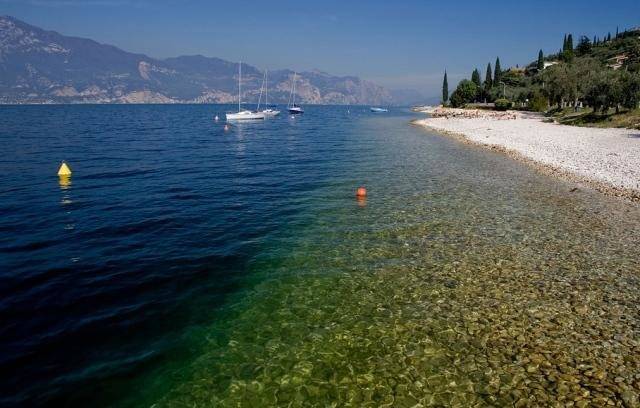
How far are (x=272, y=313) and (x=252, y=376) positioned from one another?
8.94 ft

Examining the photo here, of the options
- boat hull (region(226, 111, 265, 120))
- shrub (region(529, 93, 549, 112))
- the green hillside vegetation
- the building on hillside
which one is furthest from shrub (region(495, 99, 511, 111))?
boat hull (region(226, 111, 265, 120))

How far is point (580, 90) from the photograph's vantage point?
86812 millimetres

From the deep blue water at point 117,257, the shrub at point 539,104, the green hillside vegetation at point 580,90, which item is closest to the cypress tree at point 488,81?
the green hillside vegetation at point 580,90

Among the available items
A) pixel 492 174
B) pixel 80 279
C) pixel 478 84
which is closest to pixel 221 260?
pixel 80 279

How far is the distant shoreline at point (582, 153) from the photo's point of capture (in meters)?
27.8

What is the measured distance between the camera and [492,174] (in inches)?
1260

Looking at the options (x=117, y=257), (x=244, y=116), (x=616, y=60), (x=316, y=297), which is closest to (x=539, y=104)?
(x=616, y=60)

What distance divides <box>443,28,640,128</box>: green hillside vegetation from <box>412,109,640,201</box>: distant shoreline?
10394mm

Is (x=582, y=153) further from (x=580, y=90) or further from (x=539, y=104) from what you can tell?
(x=539, y=104)

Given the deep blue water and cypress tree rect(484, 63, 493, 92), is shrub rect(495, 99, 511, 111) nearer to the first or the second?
cypress tree rect(484, 63, 493, 92)

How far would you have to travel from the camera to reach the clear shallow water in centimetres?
818

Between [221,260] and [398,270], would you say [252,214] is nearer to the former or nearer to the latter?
[221,260]

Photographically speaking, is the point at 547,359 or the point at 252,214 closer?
the point at 547,359

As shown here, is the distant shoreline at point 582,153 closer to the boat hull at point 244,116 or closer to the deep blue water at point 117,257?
the deep blue water at point 117,257
